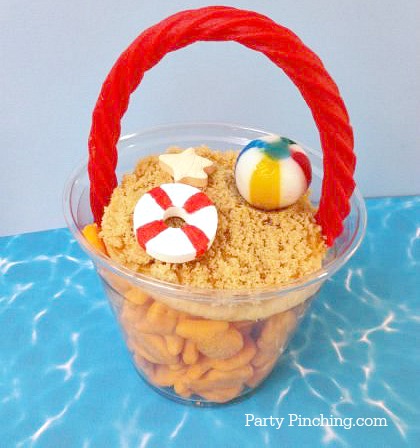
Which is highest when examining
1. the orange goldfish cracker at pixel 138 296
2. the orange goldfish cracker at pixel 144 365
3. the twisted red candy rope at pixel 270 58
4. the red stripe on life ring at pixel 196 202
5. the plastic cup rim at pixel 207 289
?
the twisted red candy rope at pixel 270 58

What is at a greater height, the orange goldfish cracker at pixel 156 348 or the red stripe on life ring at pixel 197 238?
the red stripe on life ring at pixel 197 238

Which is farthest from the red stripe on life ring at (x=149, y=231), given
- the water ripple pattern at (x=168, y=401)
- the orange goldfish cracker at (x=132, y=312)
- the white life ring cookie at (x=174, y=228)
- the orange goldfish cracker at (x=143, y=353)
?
the water ripple pattern at (x=168, y=401)

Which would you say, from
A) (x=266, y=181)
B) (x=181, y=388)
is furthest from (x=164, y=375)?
(x=266, y=181)

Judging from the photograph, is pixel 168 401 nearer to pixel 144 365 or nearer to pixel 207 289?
pixel 144 365

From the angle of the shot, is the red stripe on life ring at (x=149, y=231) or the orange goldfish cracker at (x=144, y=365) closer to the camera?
the red stripe on life ring at (x=149, y=231)

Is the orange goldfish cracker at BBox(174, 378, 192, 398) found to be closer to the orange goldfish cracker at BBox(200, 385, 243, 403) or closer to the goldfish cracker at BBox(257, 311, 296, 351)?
the orange goldfish cracker at BBox(200, 385, 243, 403)

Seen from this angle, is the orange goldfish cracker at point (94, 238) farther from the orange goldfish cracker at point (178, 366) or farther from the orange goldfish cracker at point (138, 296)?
the orange goldfish cracker at point (178, 366)

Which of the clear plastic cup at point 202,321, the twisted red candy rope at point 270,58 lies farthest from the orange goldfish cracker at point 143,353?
the twisted red candy rope at point 270,58

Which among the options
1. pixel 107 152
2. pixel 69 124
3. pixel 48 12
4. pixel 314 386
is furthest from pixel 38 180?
pixel 314 386

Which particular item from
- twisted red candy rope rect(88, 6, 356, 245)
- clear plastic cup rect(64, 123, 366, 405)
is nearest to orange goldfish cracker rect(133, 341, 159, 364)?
clear plastic cup rect(64, 123, 366, 405)
